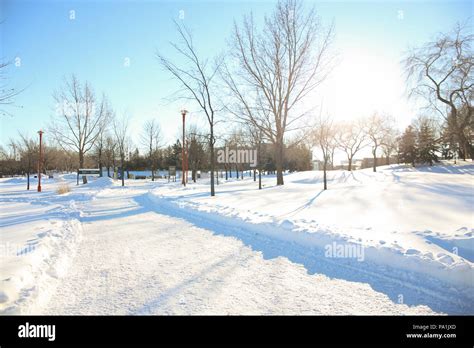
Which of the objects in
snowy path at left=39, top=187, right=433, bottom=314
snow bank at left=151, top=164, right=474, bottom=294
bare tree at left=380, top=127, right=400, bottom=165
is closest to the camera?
snowy path at left=39, top=187, right=433, bottom=314

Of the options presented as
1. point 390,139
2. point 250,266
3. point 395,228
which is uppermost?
point 390,139

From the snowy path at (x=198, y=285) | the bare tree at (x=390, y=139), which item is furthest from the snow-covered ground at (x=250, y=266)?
the bare tree at (x=390, y=139)

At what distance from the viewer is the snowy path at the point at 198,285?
2932 mm

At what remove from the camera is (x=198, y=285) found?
11.4 feet

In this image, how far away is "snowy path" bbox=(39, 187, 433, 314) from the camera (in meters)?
2.93

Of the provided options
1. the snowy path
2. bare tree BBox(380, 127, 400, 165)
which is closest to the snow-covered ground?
the snowy path

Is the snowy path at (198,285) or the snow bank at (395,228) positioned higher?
the snow bank at (395,228)

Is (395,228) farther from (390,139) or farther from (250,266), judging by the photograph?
(390,139)

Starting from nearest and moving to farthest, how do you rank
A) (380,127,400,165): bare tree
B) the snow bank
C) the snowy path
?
the snowy path → the snow bank → (380,127,400,165): bare tree

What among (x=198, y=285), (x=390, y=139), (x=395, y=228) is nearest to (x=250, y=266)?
(x=198, y=285)

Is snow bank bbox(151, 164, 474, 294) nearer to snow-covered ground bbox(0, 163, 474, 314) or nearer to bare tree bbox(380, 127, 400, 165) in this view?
snow-covered ground bbox(0, 163, 474, 314)

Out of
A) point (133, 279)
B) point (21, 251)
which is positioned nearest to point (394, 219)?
point (133, 279)

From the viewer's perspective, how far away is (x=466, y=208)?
7.48 meters

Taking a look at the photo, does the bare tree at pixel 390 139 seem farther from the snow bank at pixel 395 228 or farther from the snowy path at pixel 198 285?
the snowy path at pixel 198 285
